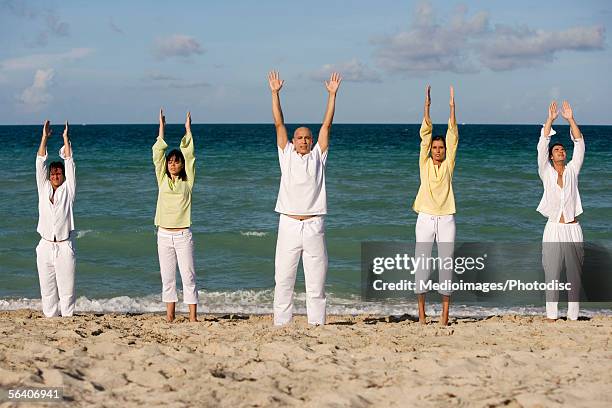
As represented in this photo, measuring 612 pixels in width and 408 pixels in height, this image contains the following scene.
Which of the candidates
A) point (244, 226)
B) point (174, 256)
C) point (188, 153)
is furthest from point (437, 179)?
point (244, 226)

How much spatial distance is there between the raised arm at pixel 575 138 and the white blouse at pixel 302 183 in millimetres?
2979

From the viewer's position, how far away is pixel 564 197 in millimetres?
7734

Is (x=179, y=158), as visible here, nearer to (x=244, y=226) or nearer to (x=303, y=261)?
(x=303, y=261)

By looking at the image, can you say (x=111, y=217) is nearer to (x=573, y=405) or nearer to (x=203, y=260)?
(x=203, y=260)

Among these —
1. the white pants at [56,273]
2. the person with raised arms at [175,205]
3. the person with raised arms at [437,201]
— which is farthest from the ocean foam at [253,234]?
the person with raised arms at [437,201]

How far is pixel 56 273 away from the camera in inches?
316

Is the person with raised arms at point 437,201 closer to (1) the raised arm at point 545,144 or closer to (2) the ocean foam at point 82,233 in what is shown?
(1) the raised arm at point 545,144

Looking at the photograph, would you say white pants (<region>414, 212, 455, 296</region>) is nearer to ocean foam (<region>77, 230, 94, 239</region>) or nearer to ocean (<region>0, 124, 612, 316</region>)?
ocean (<region>0, 124, 612, 316</region>)

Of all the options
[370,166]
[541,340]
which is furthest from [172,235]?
[370,166]

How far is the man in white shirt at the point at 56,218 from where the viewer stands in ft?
26.0

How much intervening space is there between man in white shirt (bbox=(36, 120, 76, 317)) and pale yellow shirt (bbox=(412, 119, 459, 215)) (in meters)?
3.96

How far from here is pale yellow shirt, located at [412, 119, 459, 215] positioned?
7574mm

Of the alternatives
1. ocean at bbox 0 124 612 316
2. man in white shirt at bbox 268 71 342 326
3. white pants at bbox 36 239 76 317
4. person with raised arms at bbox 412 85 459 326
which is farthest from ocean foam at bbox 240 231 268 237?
man in white shirt at bbox 268 71 342 326

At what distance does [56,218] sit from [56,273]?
649mm
